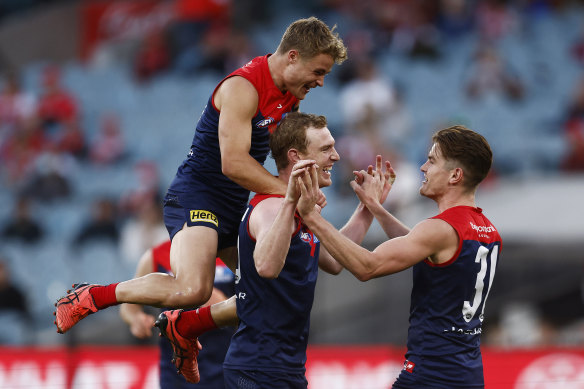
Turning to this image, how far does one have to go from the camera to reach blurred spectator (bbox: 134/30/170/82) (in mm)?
17172

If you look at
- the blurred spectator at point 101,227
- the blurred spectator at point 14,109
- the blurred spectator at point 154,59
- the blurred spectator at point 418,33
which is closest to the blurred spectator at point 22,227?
the blurred spectator at point 101,227

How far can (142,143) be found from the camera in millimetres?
15500

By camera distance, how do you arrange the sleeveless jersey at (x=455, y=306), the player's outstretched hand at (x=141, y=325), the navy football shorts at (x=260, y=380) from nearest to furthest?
the navy football shorts at (x=260, y=380) < the sleeveless jersey at (x=455, y=306) < the player's outstretched hand at (x=141, y=325)

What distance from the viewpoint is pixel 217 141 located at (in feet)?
19.1

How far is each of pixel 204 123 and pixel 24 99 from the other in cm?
1134

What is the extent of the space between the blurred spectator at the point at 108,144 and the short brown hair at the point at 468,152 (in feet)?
36.0

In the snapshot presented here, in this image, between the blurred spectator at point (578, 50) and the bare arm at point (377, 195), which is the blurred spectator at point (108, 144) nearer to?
the blurred spectator at point (578, 50)

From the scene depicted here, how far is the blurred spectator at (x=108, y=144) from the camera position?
50.6ft

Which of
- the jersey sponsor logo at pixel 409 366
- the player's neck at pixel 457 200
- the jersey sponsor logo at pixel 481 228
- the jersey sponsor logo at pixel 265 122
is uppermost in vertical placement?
the jersey sponsor logo at pixel 265 122

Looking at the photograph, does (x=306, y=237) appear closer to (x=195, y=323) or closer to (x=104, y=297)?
(x=195, y=323)

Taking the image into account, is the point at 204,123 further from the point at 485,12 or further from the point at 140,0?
the point at 140,0

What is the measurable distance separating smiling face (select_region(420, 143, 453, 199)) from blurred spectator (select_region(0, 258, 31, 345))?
7.56 metres

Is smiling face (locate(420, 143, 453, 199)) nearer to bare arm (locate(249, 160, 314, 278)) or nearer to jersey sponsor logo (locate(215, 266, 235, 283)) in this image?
bare arm (locate(249, 160, 314, 278))

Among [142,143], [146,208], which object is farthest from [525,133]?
[142,143]
